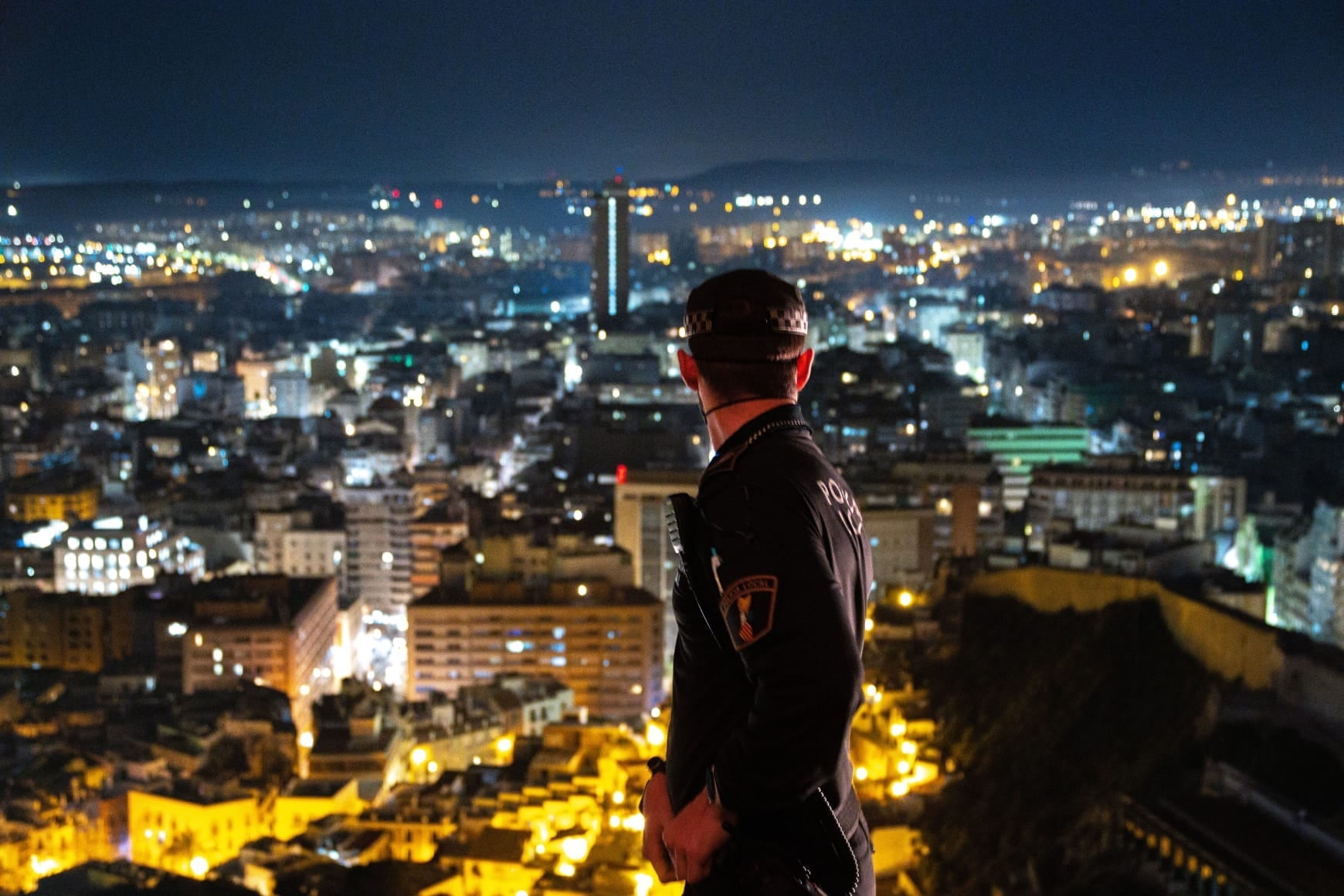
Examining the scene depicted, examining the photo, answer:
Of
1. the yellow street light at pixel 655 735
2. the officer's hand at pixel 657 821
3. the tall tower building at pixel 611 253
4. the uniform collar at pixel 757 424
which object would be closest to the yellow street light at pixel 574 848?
the yellow street light at pixel 655 735

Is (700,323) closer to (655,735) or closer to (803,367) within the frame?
(803,367)

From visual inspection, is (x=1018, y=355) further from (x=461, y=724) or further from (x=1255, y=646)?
(x=1255, y=646)

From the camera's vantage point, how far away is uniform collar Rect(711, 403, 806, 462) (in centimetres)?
91

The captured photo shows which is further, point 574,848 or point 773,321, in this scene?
point 574,848

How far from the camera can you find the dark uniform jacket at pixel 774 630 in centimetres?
83

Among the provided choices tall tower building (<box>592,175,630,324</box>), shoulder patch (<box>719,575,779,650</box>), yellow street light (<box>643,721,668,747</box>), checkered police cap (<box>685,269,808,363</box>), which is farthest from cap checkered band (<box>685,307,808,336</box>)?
tall tower building (<box>592,175,630,324</box>)

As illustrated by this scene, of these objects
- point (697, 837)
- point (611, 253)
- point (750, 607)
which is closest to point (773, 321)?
point (750, 607)

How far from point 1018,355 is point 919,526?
10.3 meters

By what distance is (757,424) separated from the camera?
912 millimetres

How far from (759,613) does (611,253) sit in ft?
103

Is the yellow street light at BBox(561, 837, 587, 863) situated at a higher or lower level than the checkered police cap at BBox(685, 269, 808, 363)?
lower

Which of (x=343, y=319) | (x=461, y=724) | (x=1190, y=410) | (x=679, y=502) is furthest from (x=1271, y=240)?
(x=679, y=502)

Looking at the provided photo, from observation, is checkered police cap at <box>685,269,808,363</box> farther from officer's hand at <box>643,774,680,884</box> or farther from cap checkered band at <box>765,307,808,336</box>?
Answer: officer's hand at <box>643,774,680,884</box>

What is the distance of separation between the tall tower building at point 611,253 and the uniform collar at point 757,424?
28503mm
